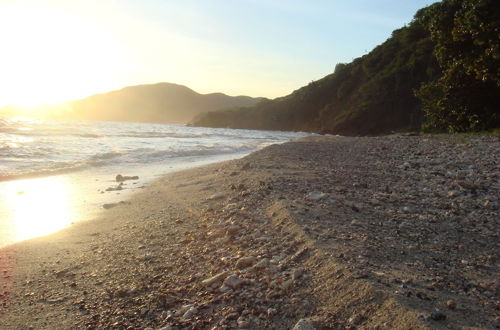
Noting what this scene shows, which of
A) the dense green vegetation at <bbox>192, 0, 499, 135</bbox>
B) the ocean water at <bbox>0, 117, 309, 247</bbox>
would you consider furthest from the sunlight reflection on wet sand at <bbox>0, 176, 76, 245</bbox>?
the dense green vegetation at <bbox>192, 0, 499, 135</bbox>

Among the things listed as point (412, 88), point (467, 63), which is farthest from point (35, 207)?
point (412, 88)

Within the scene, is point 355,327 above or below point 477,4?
below

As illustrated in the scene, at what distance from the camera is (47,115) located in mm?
112625

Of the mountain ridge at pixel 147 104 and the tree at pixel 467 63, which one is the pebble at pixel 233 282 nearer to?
the tree at pixel 467 63

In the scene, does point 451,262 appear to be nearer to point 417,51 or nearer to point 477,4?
point 477,4

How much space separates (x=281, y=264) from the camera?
2.99 metres

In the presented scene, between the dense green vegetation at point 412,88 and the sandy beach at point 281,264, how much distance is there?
39.2 ft

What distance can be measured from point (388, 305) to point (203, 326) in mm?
1083

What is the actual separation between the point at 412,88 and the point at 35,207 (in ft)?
160

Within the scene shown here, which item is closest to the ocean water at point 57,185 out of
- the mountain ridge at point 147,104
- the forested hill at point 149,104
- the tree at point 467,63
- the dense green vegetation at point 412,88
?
the tree at point 467,63

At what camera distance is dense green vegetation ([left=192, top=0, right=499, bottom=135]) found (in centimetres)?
1563

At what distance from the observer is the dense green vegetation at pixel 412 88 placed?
1563 cm

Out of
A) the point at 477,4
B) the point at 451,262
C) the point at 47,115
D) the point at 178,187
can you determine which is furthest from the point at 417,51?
the point at 47,115

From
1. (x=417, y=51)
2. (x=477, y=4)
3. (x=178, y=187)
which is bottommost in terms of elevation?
(x=178, y=187)
